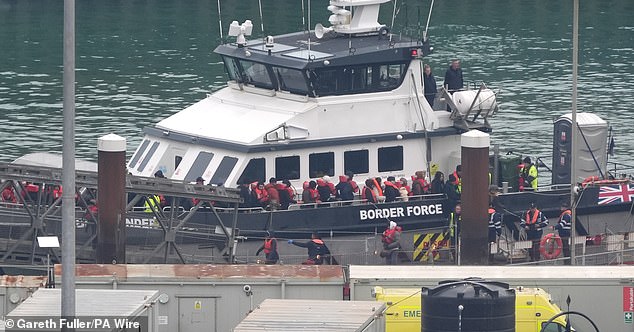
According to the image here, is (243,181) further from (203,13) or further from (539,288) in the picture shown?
(203,13)

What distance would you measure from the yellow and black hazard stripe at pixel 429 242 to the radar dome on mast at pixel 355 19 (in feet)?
14.8

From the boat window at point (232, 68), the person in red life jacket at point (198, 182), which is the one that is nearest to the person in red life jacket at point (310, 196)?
the person in red life jacket at point (198, 182)

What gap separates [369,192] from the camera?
3120 centimetres

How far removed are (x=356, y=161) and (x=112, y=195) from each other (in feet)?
18.2

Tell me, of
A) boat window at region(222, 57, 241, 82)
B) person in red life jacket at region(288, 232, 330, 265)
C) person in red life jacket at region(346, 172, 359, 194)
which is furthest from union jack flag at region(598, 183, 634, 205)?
boat window at region(222, 57, 241, 82)

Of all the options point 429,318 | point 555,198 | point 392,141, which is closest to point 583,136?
point 555,198

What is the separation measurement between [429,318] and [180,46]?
45052 millimetres

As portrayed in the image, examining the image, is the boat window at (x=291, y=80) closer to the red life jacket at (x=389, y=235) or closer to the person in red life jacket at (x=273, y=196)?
the person in red life jacket at (x=273, y=196)

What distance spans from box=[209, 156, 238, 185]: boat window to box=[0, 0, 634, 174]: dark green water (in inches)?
687

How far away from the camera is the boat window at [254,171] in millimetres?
31203

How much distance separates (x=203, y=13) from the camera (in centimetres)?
7731

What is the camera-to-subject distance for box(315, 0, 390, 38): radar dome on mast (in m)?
33.2

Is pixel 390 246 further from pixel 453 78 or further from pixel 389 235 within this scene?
pixel 453 78

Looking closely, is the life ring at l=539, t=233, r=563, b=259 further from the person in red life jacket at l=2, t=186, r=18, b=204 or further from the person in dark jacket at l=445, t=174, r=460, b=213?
the person in red life jacket at l=2, t=186, r=18, b=204
